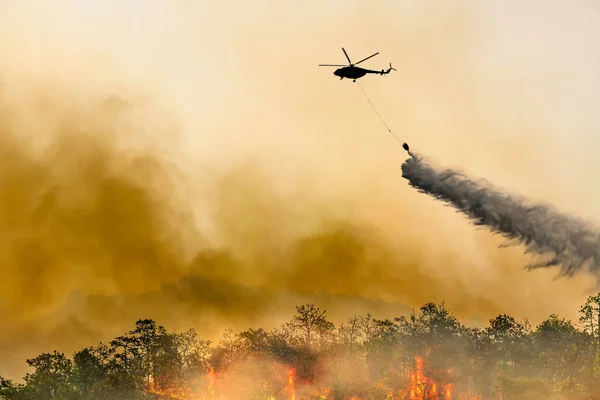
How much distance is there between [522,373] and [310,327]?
50.3 m

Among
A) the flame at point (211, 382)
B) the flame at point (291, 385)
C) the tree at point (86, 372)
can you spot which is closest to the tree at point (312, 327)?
the flame at point (291, 385)

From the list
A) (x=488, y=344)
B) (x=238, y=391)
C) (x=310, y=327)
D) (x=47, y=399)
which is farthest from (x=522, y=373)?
(x=47, y=399)

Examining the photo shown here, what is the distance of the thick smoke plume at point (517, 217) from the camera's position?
8150cm

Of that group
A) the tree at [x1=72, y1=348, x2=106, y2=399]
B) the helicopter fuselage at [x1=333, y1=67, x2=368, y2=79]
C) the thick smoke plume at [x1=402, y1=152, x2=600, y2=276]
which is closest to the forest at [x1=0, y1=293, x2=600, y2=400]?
the tree at [x1=72, y1=348, x2=106, y2=399]

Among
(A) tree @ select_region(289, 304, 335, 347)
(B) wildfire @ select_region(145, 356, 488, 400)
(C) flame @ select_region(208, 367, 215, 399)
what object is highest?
(A) tree @ select_region(289, 304, 335, 347)

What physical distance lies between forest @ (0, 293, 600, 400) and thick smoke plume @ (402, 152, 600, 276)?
49.7 meters

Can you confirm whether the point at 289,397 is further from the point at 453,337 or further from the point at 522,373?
the point at 522,373

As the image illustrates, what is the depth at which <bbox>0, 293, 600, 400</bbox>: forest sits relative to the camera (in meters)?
135

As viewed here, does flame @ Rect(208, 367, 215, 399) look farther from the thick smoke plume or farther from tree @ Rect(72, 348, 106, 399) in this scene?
the thick smoke plume

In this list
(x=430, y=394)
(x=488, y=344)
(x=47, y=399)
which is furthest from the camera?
(x=488, y=344)

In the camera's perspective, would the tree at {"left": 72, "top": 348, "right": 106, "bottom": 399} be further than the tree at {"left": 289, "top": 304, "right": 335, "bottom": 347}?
No

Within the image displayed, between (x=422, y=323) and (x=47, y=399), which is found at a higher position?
(x=422, y=323)

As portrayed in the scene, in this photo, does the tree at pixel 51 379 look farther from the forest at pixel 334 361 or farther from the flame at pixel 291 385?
the flame at pixel 291 385

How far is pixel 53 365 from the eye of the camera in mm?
123438
